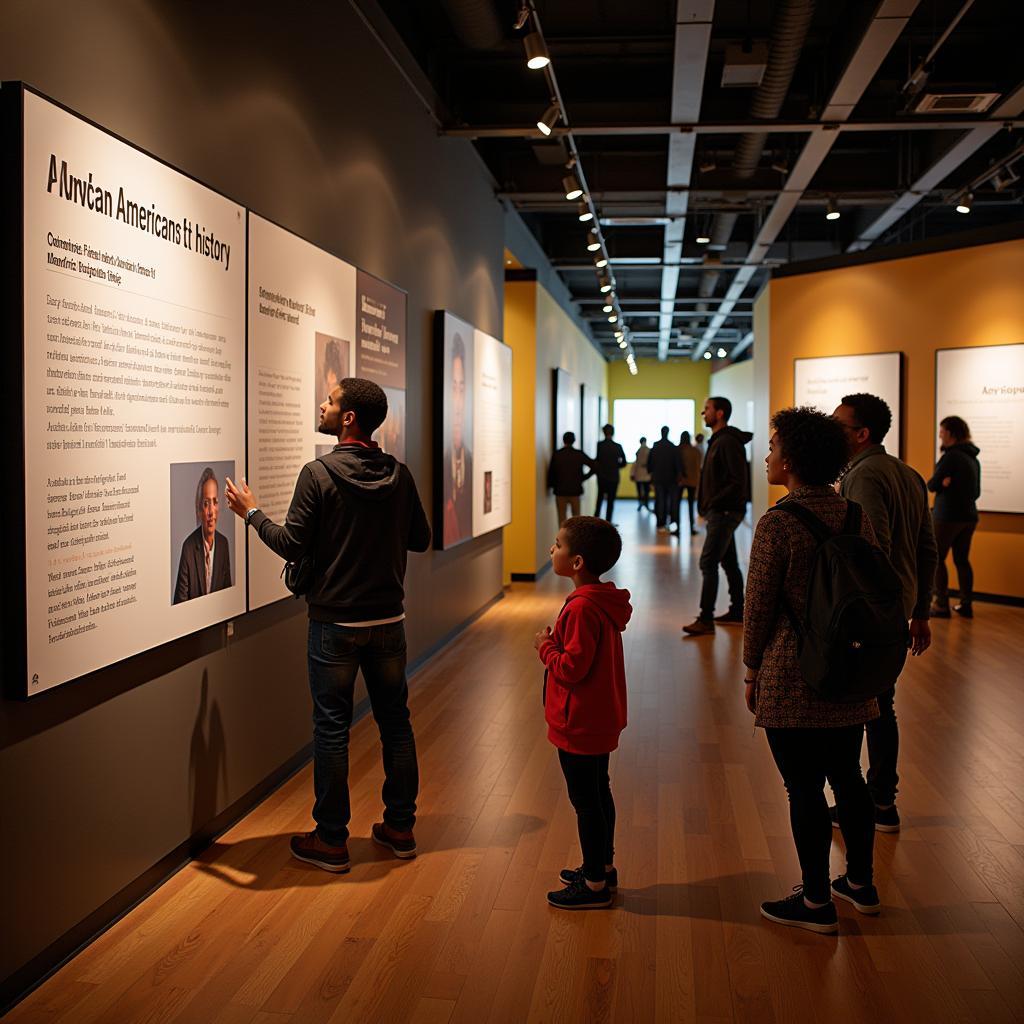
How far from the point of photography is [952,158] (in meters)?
8.95

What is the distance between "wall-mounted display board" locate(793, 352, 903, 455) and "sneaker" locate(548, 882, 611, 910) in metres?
7.58

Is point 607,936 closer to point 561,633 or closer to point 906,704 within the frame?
point 561,633

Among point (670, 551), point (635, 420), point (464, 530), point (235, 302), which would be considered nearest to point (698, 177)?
point (464, 530)

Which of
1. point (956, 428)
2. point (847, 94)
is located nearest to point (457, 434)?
point (847, 94)

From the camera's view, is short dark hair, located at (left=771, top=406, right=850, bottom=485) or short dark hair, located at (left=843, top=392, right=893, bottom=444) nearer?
short dark hair, located at (left=771, top=406, right=850, bottom=485)

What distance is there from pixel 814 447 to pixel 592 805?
48.6 inches

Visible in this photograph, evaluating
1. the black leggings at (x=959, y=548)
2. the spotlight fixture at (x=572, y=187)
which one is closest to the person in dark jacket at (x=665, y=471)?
the black leggings at (x=959, y=548)

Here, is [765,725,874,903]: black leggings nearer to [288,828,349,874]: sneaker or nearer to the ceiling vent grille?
[288,828,349,874]: sneaker

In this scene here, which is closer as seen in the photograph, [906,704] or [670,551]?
[906,704]

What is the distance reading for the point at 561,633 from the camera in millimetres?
3053

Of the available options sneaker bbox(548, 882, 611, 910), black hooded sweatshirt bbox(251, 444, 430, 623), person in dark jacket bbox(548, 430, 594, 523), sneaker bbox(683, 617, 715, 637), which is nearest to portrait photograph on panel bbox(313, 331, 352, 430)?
black hooded sweatshirt bbox(251, 444, 430, 623)

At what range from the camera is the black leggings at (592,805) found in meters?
3.08

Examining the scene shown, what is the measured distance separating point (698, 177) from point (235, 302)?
7.39 meters

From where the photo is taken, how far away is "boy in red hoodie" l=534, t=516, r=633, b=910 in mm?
2992
